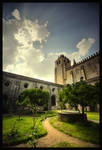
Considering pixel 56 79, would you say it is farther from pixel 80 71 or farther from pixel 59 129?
pixel 59 129

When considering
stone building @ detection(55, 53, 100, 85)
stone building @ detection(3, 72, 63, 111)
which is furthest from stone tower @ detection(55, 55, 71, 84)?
stone building @ detection(3, 72, 63, 111)

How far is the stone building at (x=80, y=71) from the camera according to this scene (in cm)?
2462

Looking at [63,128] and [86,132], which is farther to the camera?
[63,128]

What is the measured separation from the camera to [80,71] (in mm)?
29047

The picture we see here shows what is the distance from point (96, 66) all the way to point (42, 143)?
90.5ft

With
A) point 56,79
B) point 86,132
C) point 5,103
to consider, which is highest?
point 56,79

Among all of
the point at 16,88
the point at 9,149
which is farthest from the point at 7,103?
the point at 9,149

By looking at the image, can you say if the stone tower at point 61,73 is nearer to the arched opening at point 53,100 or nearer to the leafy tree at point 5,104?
the arched opening at point 53,100

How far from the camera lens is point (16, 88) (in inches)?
666

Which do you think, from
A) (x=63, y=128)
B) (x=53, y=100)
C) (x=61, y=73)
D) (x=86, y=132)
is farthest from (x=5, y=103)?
(x=61, y=73)

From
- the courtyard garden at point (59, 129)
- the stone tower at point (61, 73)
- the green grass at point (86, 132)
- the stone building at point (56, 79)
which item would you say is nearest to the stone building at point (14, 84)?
the stone building at point (56, 79)

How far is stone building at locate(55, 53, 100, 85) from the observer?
24.6 meters

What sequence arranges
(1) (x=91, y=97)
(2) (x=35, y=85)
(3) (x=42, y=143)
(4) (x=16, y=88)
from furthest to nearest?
(2) (x=35, y=85)
(4) (x=16, y=88)
(1) (x=91, y=97)
(3) (x=42, y=143)

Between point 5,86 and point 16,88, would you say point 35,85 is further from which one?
point 5,86
